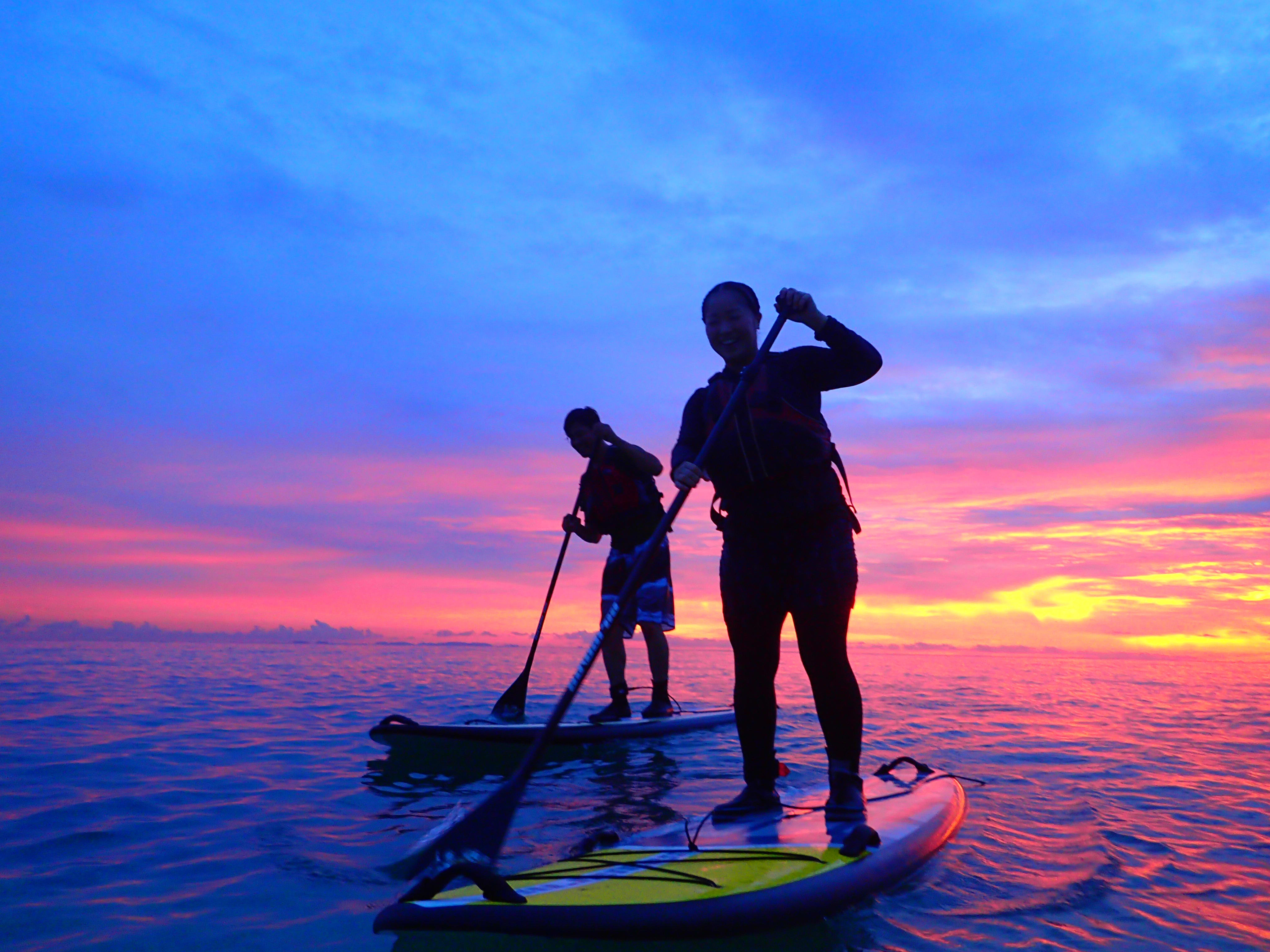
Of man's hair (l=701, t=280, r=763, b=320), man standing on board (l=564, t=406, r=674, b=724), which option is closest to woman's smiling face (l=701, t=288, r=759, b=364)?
man's hair (l=701, t=280, r=763, b=320)

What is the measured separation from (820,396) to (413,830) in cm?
291

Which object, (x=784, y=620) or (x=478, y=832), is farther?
(x=784, y=620)

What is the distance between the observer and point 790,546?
10.7 feet

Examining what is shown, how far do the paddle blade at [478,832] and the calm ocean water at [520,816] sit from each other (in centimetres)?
29

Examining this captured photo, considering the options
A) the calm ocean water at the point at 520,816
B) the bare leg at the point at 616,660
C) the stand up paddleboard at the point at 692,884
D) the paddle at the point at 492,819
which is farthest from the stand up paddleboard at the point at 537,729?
the paddle at the point at 492,819

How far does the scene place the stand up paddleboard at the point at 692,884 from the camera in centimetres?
204

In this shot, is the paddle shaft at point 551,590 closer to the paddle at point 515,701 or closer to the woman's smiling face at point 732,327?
the paddle at point 515,701

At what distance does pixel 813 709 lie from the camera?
982 cm

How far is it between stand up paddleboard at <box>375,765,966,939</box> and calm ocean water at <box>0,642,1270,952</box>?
0.09m

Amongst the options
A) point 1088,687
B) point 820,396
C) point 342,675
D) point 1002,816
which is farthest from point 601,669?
point 820,396

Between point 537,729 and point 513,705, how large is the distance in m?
0.99

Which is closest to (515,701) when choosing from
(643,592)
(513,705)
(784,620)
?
(513,705)

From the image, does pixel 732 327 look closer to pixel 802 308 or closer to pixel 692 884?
pixel 802 308

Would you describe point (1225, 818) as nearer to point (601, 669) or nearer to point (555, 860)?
point (555, 860)
